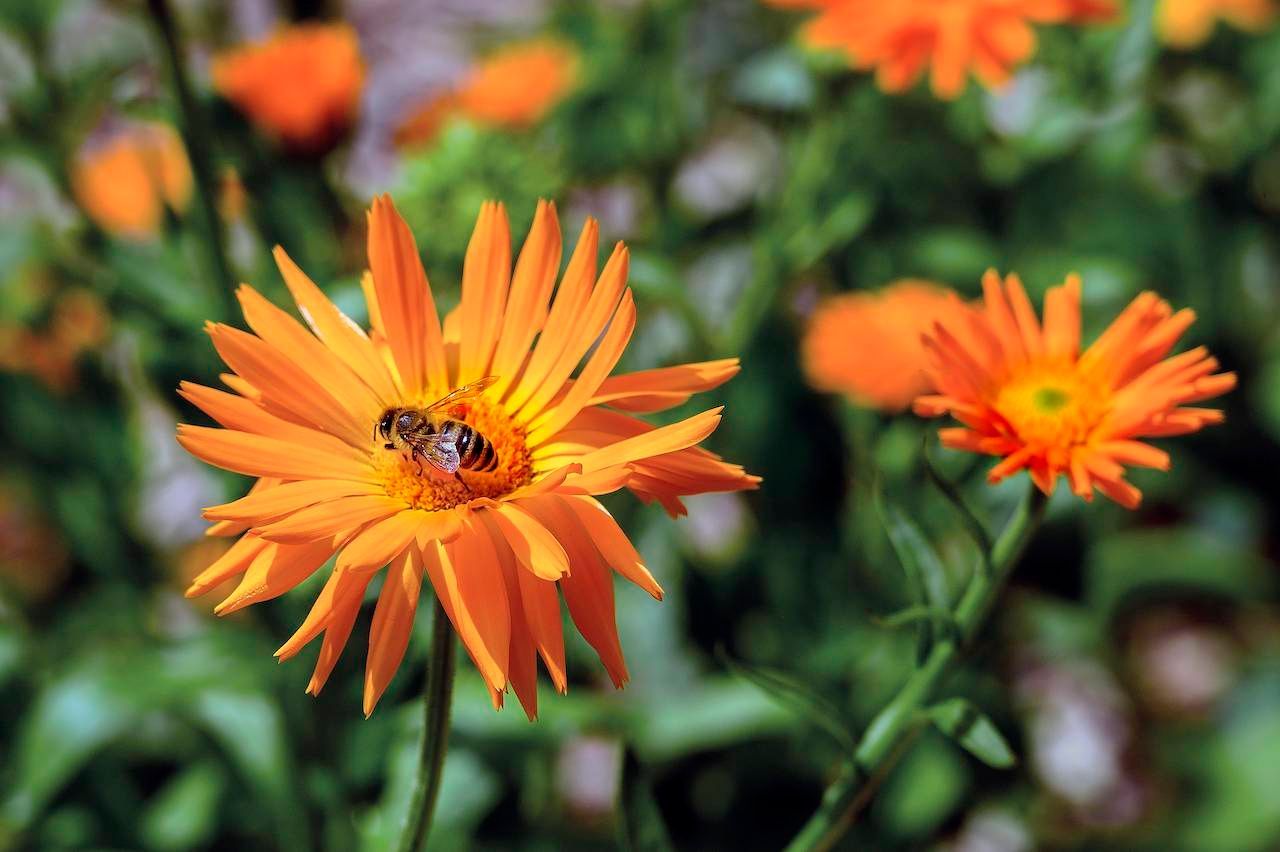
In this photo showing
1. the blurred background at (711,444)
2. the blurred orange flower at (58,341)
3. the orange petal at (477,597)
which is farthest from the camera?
the blurred orange flower at (58,341)

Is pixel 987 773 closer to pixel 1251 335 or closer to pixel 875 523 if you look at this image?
pixel 875 523

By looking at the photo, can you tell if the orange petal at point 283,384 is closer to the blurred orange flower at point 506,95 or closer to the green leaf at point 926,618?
the green leaf at point 926,618

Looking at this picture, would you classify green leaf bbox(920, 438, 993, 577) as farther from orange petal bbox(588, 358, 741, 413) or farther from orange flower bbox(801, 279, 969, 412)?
orange flower bbox(801, 279, 969, 412)

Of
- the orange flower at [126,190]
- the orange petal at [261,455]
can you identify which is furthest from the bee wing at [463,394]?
the orange flower at [126,190]

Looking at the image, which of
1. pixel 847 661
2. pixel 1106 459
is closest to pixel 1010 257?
pixel 847 661

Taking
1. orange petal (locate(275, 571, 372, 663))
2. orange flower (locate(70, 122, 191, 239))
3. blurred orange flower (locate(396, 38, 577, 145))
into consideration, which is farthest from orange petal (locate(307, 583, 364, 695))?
orange flower (locate(70, 122, 191, 239))

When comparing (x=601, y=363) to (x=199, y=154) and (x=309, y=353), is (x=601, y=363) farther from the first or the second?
(x=199, y=154)

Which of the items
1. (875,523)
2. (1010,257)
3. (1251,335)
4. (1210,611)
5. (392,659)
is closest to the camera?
(392,659)
